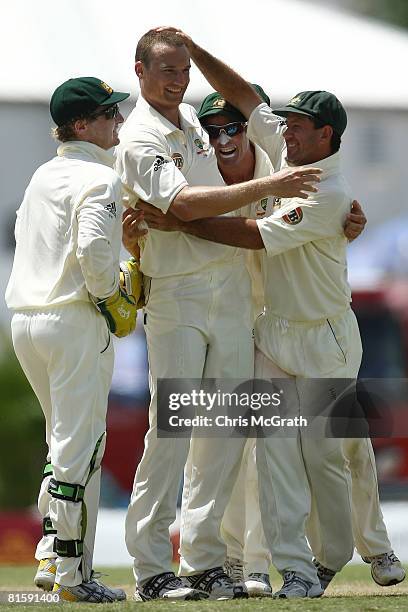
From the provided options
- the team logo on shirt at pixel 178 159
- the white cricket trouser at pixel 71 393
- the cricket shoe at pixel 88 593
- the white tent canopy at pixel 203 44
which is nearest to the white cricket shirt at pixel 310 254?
the team logo on shirt at pixel 178 159

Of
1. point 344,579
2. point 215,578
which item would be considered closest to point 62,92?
point 215,578

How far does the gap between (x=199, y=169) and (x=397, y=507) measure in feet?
23.5

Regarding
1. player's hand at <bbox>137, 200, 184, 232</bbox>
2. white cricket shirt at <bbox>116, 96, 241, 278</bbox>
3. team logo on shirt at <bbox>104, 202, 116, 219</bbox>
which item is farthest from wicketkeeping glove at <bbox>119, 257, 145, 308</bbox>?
team logo on shirt at <bbox>104, 202, 116, 219</bbox>

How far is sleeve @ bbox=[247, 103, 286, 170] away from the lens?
17.1 feet

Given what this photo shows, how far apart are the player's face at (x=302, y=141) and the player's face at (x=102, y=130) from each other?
675mm

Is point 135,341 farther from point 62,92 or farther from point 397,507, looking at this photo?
point 62,92

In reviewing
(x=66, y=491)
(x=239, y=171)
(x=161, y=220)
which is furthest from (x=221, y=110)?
(x=66, y=491)

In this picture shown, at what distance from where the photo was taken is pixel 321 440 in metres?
5.11

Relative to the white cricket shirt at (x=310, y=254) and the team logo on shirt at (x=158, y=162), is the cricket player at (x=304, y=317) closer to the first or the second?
the white cricket shirt at (x=310, y=254)

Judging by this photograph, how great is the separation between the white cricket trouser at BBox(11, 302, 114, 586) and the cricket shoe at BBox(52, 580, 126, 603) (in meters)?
0.02

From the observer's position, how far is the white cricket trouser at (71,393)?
4676 mm

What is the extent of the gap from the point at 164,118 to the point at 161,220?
1.35 ft

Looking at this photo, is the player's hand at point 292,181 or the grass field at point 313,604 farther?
the player's hand at point 292,181

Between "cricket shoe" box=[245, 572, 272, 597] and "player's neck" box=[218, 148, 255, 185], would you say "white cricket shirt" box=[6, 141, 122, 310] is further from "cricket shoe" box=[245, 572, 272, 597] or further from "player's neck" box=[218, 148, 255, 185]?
"cricket shoe" box=[245, 572, 272, 597]
